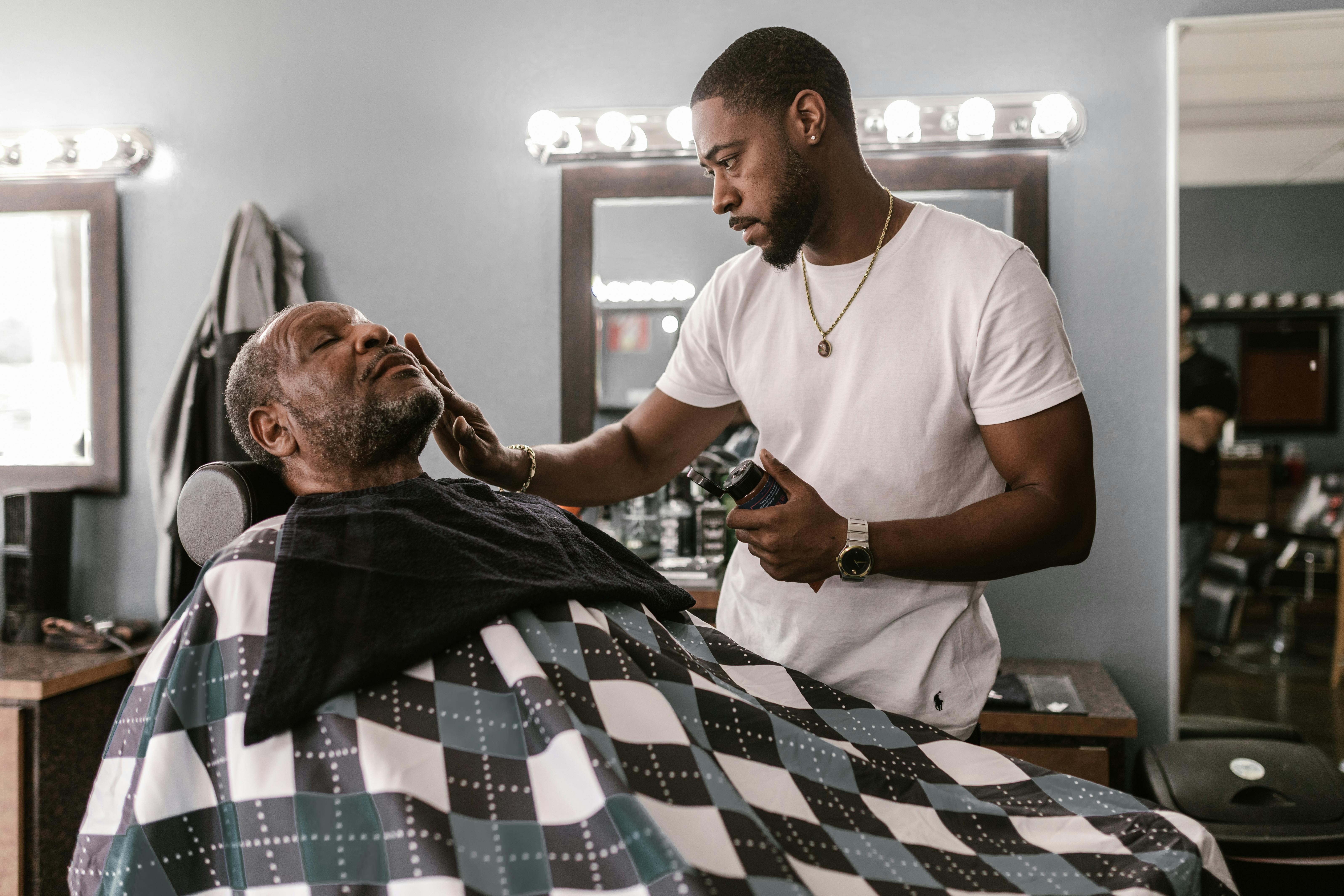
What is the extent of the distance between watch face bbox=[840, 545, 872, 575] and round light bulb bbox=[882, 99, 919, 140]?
57.4 inches

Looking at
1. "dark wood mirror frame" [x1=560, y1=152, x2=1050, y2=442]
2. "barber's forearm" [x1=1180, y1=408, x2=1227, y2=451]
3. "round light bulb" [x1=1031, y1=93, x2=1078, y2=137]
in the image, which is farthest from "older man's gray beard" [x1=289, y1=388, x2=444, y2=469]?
"barber's forearm" [x1=1180, y1=408, x2=1227, y2=451]

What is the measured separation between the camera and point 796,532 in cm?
118

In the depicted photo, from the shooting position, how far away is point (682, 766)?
0.98m

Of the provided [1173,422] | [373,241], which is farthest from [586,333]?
[1173,422]

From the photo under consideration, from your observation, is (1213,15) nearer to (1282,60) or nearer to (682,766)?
(1282,60)

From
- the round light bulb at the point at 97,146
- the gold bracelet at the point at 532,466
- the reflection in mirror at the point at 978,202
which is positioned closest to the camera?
the gold bracelet at the point at 532,466

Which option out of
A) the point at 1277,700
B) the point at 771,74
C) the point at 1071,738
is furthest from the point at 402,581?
the point at 1277,700

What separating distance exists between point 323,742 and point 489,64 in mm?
2022

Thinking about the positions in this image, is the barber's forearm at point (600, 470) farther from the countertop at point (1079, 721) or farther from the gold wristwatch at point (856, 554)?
the countertop at point (1079, 721)

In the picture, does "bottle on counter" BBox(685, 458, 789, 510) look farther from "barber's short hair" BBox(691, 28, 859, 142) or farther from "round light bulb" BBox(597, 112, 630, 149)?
"round light bulb" BBox(597, 112, 630, 149)

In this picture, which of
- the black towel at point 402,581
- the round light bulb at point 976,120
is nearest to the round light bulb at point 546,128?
the round light bulb at point 976,120

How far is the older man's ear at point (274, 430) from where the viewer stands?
4.37 feet

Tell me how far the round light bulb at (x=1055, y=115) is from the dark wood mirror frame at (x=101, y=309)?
96.8 inches

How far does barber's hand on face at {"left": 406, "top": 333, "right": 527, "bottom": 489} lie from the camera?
1.45 metres
